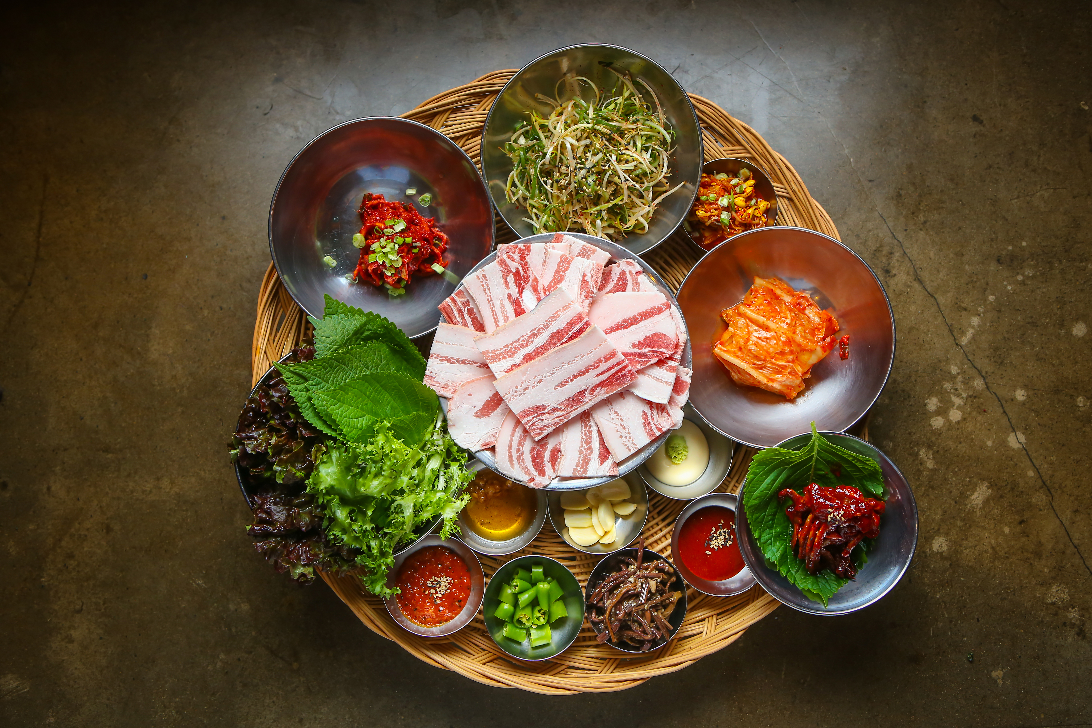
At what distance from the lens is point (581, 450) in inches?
104

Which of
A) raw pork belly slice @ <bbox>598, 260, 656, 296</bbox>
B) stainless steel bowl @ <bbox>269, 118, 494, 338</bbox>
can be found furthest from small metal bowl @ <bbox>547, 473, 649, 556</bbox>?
stainless steel bowl @ <bbox>269, 118, 494, 338</bbox>

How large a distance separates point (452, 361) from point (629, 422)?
0.77 m

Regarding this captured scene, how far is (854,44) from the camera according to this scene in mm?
3713

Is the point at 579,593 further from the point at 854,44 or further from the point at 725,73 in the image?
the point at 854,44

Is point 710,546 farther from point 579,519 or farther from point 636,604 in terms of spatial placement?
point 579,519

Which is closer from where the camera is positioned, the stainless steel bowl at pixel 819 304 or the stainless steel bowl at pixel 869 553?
the stainless steel bowl at pixel 869 553

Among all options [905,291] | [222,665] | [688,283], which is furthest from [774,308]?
[222,665]

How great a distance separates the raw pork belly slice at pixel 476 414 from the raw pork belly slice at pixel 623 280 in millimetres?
623

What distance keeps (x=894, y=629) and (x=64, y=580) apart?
15.4ft

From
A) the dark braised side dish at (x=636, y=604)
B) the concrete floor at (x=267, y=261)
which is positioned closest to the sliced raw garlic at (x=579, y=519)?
the dark braised side dish at (x=636, y=604)

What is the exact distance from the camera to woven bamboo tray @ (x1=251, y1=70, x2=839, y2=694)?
300 cm

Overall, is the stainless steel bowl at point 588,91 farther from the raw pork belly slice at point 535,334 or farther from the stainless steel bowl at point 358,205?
the raw pork belly slice at point 535,334

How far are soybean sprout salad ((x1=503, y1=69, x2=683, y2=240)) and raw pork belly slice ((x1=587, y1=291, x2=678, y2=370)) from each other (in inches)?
20.3

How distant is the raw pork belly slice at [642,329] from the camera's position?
256 cm
